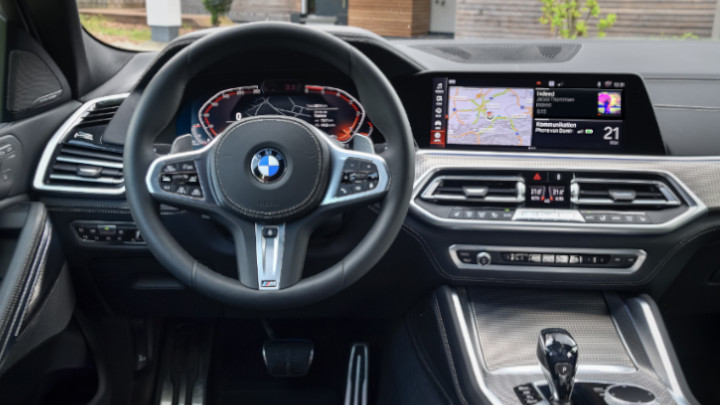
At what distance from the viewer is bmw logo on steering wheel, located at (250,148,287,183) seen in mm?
1520

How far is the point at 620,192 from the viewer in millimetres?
1981

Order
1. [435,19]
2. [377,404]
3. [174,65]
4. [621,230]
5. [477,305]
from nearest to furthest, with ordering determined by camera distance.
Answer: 1. [174,65]
2. [621,230]
3. [477,305]
4. [377,404]
5. [435,19]

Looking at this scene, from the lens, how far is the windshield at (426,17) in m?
2.27

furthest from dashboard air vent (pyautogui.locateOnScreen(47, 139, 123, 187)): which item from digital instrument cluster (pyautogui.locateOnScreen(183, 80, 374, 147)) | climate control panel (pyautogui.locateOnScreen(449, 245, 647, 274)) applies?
climate control panel (pyautogui.locateOnScreen(449, 245, 647, 274))

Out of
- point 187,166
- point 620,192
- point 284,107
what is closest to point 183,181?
point 187,166

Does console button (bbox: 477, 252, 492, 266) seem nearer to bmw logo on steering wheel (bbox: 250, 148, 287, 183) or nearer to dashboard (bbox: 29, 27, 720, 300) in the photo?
dashboard (bbox: 29, 27, 720, 300)

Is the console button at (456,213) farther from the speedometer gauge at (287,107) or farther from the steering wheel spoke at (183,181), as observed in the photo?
the steering wheel spoke at (183,181)

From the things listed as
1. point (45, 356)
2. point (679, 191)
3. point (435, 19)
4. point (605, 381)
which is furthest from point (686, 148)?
point (435, 19)

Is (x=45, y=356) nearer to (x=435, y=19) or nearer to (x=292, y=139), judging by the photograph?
(x=292, y=139)

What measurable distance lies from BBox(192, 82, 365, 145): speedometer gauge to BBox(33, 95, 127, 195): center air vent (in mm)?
250

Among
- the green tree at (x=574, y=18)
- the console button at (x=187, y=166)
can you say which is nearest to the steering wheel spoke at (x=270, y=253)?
the console button at (x=187, y=166)

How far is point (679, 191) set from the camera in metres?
2.00

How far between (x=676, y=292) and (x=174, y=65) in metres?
1.57

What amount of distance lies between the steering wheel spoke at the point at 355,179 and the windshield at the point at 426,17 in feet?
1.23
